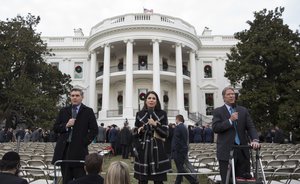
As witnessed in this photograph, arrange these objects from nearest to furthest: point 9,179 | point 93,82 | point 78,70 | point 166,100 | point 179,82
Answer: point 9,179 → point 179,82 → point 93,82 → point 166,100 → point 78,70

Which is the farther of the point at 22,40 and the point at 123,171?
the point at 22,40

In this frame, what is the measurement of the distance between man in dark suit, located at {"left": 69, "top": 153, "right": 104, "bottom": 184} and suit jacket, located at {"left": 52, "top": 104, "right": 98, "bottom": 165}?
1552 millimetres

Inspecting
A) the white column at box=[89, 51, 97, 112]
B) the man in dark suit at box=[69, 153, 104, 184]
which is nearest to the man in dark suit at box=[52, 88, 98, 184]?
the man in dark suit at box=[69, 153, 104, 184]

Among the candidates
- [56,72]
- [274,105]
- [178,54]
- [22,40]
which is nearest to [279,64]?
[274,105]

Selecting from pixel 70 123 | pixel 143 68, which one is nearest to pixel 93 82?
pixel 143 68

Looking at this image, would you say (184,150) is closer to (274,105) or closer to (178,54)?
(274,105)

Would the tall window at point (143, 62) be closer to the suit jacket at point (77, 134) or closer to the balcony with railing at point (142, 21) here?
the balcony with railing at point (142, 21)

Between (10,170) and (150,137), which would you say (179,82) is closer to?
(150,137)

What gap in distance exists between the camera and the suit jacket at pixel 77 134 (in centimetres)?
461

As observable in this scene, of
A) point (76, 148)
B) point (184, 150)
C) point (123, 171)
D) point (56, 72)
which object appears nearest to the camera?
point (123, 171)

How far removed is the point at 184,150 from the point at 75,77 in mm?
31944

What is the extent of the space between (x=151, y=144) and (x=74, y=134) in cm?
117

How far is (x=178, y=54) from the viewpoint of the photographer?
106ft

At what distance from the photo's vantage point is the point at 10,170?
10.2 ft
